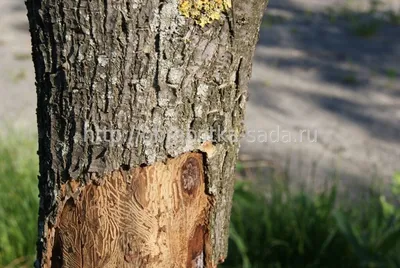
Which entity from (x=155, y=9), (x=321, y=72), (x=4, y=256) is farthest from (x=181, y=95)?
(x=321, y=72)

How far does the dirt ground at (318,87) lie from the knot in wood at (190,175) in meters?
2.26

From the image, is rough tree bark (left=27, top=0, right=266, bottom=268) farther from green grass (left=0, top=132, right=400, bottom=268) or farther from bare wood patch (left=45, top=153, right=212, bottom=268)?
green grass (left=0, top=132, right=400, bottom=268)

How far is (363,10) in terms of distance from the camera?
6566 millimetres

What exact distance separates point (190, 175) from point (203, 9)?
0.36 meters

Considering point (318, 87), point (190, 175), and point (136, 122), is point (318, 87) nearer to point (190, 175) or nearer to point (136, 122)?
point (190, 175)

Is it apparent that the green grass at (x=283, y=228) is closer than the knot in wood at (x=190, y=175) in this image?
No

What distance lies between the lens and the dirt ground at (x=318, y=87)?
3.91m

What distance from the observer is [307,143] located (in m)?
4.02

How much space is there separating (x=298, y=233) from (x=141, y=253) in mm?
1654

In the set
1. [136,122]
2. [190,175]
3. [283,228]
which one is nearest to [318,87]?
[283,228]

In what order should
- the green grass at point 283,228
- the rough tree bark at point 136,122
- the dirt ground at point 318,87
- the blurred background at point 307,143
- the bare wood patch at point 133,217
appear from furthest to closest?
the dirt ground at point 318,87 → the blurred background at point 307,143 → the green grass at point 283,228 → the bare wood patch at point 133,217 → the rough tree bark at point 136,122

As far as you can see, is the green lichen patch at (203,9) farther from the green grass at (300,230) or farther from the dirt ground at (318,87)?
the dirt ground at (318,87)

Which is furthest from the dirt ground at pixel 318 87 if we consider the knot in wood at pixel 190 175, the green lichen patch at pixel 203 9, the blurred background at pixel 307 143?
the green lichen patch at pixel 203 9

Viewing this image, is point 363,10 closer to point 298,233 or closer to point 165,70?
point 298,233
